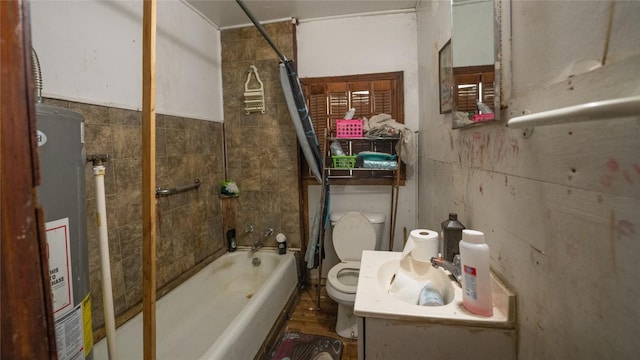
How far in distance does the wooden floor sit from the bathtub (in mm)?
140

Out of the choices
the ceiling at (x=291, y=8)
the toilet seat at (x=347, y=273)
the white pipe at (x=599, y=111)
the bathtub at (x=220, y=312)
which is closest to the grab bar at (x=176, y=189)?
the bathtub at (x=220, y=312)

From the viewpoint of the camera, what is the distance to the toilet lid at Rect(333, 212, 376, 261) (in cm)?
214

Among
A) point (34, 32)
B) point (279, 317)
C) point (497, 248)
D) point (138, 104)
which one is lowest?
A: point (279, 317)

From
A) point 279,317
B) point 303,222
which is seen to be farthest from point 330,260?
point 279,317

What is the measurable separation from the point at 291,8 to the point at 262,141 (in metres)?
1.11

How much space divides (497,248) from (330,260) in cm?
175

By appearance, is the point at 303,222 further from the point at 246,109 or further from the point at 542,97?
the point at 542,97

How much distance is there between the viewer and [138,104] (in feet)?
5.43

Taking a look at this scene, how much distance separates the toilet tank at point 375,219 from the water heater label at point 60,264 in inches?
69.7

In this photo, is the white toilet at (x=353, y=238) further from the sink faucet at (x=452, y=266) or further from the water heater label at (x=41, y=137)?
the water heater label at (x=41, y=137)

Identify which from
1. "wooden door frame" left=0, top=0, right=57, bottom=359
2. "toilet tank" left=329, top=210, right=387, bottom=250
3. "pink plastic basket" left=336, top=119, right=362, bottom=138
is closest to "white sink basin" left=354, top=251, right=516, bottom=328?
"wooden door frame" left=0, top=0, right=57, bottom=359

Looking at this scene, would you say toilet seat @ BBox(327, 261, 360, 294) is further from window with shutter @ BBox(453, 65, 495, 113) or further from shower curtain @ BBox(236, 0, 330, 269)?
window with shutter @ BBox(453, 65, 495, 113)

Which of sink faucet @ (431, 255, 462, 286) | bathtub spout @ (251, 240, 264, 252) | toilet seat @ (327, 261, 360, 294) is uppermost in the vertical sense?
sink faucet @ (431, 255, 462, 286)

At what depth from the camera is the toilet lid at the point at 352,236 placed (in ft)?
7.02
